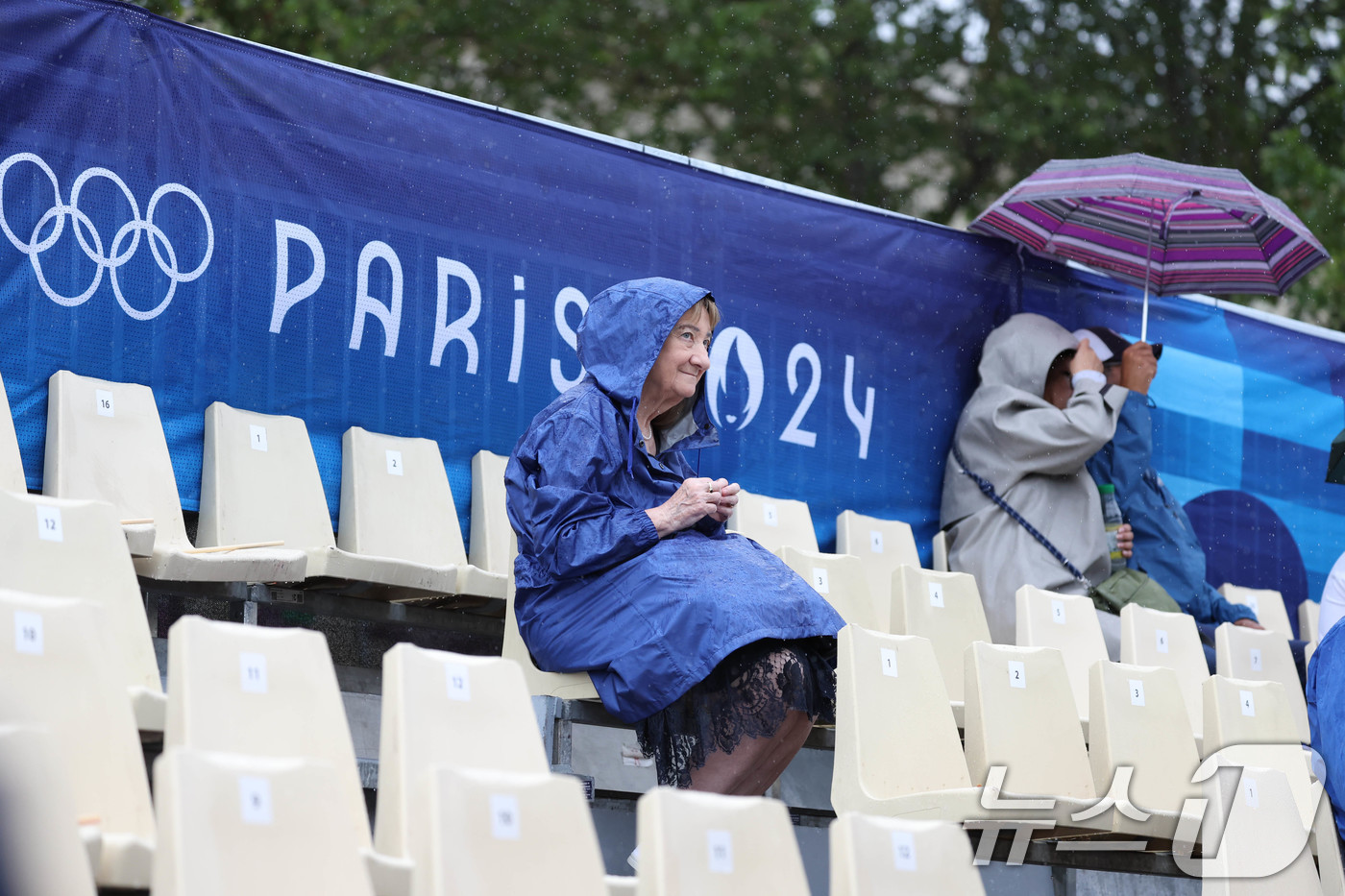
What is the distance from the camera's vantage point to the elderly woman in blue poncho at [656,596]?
2.75m

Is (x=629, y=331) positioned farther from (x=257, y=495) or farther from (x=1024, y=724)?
(x=1024, y=724)

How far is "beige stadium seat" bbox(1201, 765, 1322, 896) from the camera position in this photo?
2.77 meters

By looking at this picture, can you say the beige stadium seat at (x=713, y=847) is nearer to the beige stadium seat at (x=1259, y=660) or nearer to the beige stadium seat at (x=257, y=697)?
the beige stadium seat at (x=257, y=697)

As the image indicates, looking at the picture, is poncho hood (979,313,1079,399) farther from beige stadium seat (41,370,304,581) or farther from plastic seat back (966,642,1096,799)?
beige stadium seat (41,370,304,581)

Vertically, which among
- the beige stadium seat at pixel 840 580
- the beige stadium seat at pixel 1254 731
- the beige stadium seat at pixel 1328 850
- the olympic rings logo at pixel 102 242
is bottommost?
the beige stadium seat at pixel 1328 850

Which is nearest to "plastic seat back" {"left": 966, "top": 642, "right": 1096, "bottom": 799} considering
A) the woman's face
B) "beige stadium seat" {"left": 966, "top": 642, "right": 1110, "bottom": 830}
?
"beige stadium seat" {"left": 966, "top": 642, "right": 1110, "bottom": 830}

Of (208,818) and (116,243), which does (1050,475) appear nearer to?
(116,243)

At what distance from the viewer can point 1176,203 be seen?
4.81 metres

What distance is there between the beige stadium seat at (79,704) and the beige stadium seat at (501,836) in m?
0.37

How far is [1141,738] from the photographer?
10.8 ft

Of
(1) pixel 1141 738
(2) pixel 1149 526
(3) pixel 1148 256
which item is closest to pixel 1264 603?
(2) pixel 1149 526

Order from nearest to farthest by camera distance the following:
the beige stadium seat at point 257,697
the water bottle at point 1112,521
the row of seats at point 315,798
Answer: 1. the row of seats at point 315,798
2. the beige stadium seat at point 257,697
3. the water bottle at point 1112,521

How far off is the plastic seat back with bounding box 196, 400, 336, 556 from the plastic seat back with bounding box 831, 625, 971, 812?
4.16ft

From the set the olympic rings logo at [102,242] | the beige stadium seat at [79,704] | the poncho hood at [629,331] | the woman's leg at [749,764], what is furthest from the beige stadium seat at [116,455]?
the beige stadium seat at [79,704]
